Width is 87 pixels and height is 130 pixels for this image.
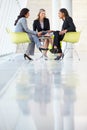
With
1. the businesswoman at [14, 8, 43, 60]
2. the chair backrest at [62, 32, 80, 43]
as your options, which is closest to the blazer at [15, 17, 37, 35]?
the businesswoman at [14, 8, 43, 60]

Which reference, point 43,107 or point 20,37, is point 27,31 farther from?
point 43,107

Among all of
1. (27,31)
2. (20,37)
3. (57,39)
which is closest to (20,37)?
(20,37)

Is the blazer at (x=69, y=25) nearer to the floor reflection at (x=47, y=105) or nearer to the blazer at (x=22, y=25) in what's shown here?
the blazer at (x=22, y=25)

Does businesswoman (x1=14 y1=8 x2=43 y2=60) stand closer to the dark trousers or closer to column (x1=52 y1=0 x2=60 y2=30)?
the dark trousers

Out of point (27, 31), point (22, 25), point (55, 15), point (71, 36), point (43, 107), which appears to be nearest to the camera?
point (43, 107)

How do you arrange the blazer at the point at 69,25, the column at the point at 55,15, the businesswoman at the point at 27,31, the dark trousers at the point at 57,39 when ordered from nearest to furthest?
the businesswoman at the point at 27,31 → the blazer at the point at 69,25 → the dark trousers at the point at 57,39 → the column at the point at 55,15

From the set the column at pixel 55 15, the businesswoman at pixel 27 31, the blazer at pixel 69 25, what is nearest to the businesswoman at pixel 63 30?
the blazer at pixel 69 25

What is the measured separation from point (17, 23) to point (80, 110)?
8433 mm

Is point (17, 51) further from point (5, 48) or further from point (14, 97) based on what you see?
point (14, 97)

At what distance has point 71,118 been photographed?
7.98ft

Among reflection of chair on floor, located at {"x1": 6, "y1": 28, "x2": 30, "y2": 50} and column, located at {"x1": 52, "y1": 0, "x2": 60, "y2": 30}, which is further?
column, located at {"x1": 52, "y1": 0, "x2": 60, "y2": 30}

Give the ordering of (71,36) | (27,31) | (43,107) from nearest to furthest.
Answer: (43,107) < (27,31) < (71,36)

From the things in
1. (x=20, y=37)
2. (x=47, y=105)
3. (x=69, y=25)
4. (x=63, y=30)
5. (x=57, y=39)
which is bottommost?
(x=57, y=39)

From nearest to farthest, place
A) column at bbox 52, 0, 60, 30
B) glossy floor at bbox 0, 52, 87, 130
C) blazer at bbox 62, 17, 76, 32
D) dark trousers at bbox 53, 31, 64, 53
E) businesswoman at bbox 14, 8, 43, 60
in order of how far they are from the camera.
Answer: glossy floor at bbox 0, 52, 87, 130, businesswoman at bbox 14, 8, 43, 60, blazer at bbox 62, 17, 76, 32, dark trousers at bbox 53, 31, 64, 53, column at bbox 52, 0, 60, 30
